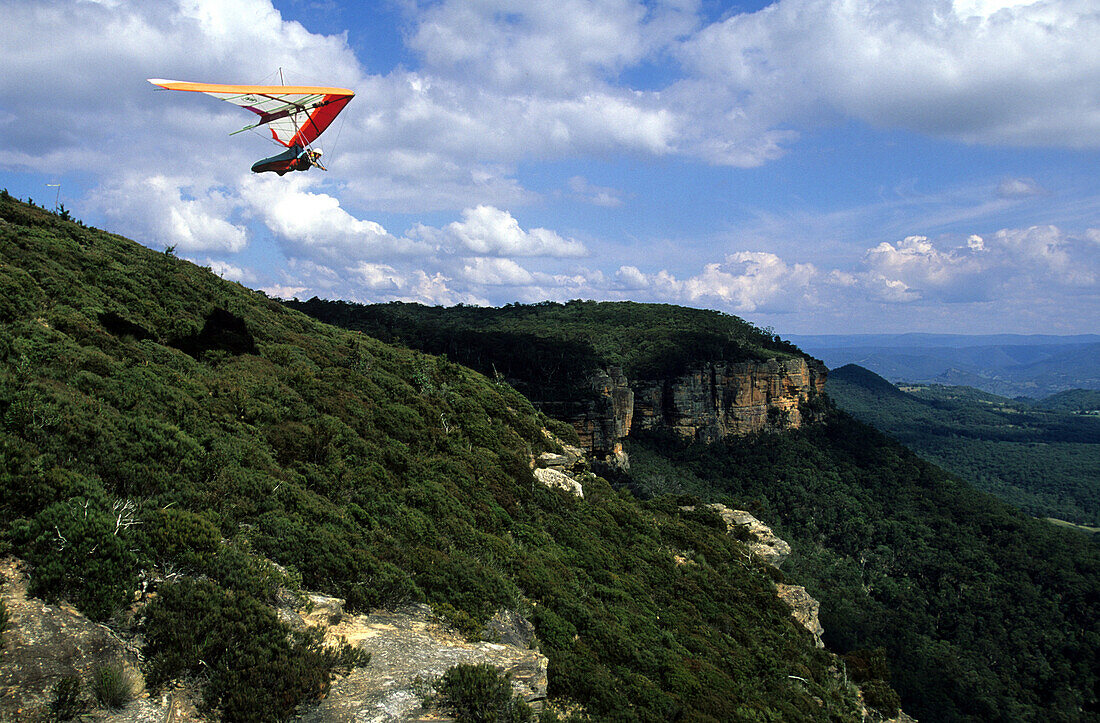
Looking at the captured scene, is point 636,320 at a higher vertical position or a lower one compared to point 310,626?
higher

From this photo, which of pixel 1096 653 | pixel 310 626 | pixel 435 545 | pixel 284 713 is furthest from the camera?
pixel 1096 653

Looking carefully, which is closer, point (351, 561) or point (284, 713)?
point (284, 713)

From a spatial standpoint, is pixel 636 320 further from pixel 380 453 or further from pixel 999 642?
pixel 380 453

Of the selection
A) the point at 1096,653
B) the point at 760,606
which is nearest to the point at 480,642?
the point at 760,606

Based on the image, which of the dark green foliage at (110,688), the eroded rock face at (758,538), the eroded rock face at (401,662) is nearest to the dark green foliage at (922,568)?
the eroded rock face at (758,538)

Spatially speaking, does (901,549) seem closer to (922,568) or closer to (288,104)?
(922,568)

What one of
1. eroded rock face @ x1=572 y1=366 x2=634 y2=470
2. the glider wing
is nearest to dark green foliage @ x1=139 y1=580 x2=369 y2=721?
the glider wing

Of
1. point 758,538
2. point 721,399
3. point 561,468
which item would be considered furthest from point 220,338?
point 721,399
